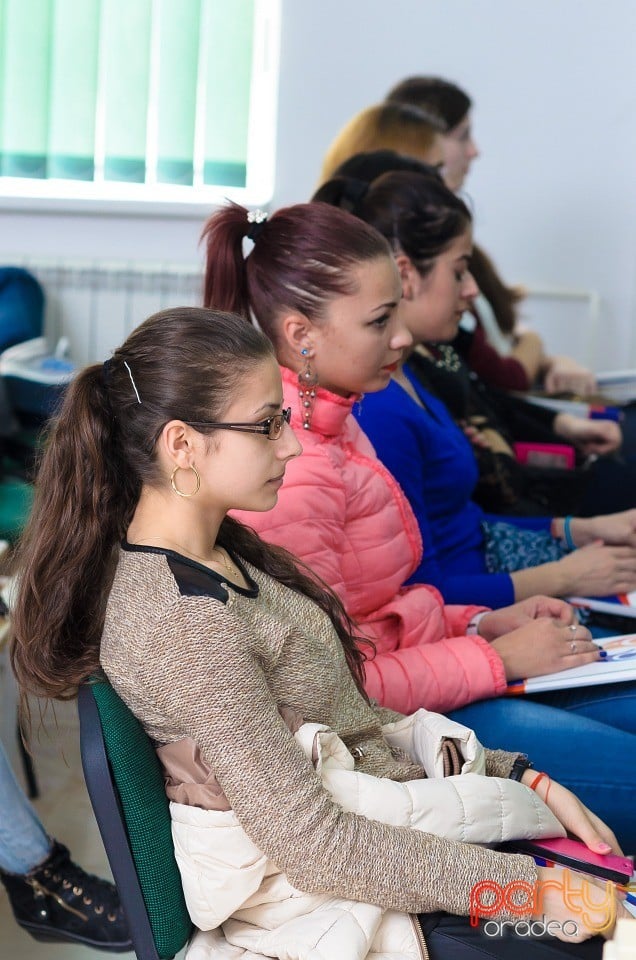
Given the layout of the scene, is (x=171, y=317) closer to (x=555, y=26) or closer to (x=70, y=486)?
(x=70, y=486)

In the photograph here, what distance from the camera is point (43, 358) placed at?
3.35 meters

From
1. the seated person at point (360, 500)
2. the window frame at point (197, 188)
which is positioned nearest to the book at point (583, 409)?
the seated person at point (360, 500)

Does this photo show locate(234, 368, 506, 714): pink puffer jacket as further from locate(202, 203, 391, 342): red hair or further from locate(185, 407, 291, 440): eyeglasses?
locate(185, 407, 291, 440): eyeglasses

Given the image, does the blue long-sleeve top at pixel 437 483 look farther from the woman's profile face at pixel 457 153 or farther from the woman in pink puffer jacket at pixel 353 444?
the woman's profile face at pixel 457 153

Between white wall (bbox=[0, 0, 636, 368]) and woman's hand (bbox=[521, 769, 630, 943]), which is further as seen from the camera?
white wall (bbox=[0, 0, 636, 368])

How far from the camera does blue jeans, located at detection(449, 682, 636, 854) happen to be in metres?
1.38

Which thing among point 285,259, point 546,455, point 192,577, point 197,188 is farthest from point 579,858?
point 197,188

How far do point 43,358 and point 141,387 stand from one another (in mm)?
2337

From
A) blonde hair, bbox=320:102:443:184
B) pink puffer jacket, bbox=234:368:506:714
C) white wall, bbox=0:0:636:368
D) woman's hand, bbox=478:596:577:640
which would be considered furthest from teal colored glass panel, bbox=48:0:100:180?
woman's hand, bbox=478:596:577:640

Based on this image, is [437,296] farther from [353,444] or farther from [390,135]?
[390,135]

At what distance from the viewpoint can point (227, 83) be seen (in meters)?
3.71

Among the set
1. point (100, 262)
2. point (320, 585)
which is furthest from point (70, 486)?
point (100, 262)

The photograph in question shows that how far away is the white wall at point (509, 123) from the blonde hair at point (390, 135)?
938 millimetres

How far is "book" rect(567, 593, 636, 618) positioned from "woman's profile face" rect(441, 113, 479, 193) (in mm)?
1601
